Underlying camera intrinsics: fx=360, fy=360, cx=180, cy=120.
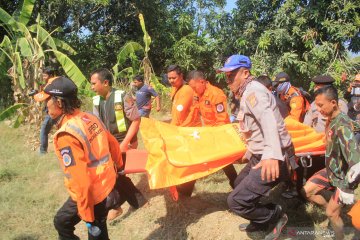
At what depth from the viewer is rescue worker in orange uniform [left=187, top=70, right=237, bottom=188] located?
5.09 meters

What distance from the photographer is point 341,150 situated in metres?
3.18

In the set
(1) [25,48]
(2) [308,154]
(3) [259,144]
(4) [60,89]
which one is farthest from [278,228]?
(1) [25,48]

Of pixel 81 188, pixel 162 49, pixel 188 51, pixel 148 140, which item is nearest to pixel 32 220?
pixel 148 140

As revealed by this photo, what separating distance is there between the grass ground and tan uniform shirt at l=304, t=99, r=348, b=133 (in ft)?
3.20

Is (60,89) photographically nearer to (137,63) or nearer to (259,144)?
(259,144)

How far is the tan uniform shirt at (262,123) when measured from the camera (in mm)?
2920

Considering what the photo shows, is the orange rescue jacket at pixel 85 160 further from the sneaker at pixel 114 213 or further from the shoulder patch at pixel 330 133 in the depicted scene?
the shoulder patch at pixel 330 133

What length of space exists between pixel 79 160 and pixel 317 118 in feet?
10.9

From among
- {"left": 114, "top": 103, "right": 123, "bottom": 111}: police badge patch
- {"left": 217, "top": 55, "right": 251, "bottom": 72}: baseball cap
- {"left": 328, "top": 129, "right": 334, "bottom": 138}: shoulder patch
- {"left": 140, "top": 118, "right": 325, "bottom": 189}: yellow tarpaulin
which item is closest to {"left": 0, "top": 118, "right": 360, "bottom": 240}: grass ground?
{"left": 140, "top": 118, "right": 325, "bottom": 189}: yellow tarpaulin

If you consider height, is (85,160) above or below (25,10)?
below

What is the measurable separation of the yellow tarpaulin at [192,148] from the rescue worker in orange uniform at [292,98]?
1.05 m

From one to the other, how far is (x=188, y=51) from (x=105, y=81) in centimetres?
874

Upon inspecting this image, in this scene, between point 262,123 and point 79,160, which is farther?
point 262,123

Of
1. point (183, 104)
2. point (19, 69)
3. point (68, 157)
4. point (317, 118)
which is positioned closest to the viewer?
point (68, 157)
